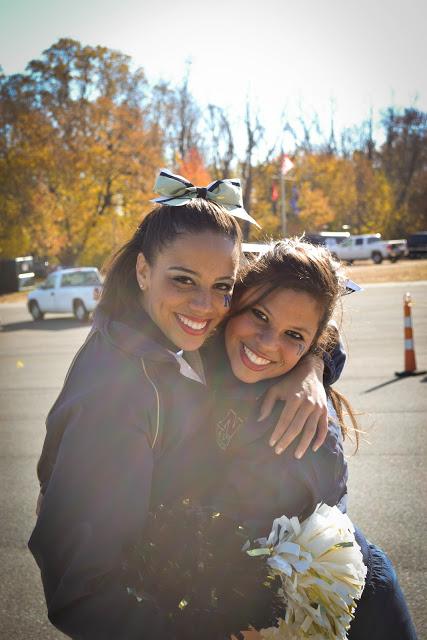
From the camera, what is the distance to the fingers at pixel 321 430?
203 centimetres

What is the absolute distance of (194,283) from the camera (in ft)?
6.75

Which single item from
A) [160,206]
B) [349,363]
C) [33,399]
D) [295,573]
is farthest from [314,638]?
[349,363]

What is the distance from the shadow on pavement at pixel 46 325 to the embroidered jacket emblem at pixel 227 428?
15187mm

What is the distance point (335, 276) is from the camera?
2.36 metres

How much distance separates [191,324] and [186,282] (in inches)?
5.4

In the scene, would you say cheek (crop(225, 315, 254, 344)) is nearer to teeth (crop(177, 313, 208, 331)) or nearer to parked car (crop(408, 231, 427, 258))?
teeth (crop(177, 313, 208, 331))

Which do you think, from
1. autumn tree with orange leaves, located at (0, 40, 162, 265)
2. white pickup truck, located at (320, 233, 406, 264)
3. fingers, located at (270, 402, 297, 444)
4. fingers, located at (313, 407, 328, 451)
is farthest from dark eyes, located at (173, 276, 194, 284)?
white pickup truck, located at (320, 233, 406, 264)

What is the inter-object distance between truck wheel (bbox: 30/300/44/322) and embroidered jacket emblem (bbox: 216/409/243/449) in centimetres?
1837

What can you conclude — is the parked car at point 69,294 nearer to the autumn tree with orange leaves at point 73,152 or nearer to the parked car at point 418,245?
the autumn tree with orange leaves at point 73,152

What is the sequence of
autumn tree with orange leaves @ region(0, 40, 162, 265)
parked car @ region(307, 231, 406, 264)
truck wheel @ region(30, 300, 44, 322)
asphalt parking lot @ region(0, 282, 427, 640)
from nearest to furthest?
asphalt parking lot @ region(0, 282, 427, 640)
truck wheel @ region(30, 300, 44, 322)
autumn tree with orange leaves @ region(0, 40, 162, 265)
parked car @ region(307, 231, 406, 264)

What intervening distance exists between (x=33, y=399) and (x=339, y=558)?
7.28 meters

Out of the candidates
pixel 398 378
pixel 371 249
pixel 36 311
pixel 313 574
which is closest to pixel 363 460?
pixel 398 378

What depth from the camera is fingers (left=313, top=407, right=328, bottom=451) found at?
2.03 m

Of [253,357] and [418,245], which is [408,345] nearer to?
[253,357]
